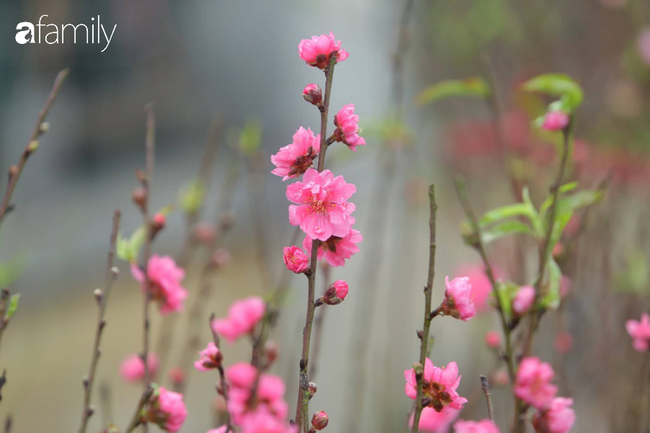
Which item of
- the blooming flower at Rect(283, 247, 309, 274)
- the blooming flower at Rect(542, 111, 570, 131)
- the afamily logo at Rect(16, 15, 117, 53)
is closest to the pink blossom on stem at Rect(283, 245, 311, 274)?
the blooming flower at Rect(283, 247, 309, 274)

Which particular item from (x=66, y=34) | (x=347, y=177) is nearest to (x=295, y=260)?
(x=66, y=34)

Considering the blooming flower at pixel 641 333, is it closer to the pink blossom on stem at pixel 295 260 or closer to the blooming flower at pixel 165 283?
the pink blossom on stem at pixel 295 260

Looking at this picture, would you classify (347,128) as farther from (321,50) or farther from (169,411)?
(169,411)

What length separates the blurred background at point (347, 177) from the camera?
811mm

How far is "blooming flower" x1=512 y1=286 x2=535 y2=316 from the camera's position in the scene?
13.8 inches

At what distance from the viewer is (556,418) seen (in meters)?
0.30

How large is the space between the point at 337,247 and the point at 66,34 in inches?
20.9

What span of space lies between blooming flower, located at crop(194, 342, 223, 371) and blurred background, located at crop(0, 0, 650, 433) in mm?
193

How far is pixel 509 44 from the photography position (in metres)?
1.62

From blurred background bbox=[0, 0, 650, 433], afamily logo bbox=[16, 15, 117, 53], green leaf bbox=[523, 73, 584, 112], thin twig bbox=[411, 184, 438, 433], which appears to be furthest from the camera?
blurred background bbox=[0, 0, 650, 433]

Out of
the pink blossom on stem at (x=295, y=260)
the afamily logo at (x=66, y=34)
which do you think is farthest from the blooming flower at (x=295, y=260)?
the afamily logo at (x=66, y=34)

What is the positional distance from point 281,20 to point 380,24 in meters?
0.53

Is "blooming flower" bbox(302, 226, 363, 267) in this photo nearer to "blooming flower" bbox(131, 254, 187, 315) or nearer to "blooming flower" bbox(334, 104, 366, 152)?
"blooming flower" bbox(334, 104, 366, 152)

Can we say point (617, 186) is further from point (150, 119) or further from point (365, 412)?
point (150, 119)
